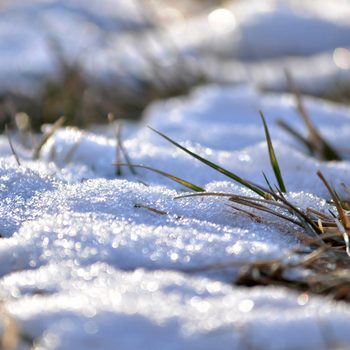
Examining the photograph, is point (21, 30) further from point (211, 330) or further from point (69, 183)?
point (211, 330)

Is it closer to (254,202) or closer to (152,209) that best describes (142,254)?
(152,209)

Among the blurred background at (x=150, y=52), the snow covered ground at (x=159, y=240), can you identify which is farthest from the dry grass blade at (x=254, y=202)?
the blurred background at (x=150, y=52)

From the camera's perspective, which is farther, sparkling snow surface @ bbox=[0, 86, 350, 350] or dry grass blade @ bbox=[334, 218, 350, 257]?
dry grass blade @ bbox=[334, 218, 350, 257]

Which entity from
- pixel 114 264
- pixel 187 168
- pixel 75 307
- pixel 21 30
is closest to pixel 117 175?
pixel 187 168

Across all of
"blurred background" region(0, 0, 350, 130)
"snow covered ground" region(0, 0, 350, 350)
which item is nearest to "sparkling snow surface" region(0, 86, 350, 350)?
"snow covered ground" region(0, 0, 350, 350)

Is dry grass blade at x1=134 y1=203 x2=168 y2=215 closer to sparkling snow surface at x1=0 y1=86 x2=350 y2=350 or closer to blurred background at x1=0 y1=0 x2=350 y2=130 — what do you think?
sparkling snow surface at x1=0 y1=86 x2=350 y2=350

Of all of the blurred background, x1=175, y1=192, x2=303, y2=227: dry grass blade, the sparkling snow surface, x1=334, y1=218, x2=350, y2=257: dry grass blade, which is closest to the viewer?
the sparkling snow surface

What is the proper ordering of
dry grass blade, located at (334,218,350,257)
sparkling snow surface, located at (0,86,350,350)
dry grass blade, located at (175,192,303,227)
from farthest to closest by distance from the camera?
1. dry grass blade, located at (175,192,303,227)
2. dry grass blade, located at (334,218,350,257)
3. sparkling snow surface, located at (0,86,350,350)
